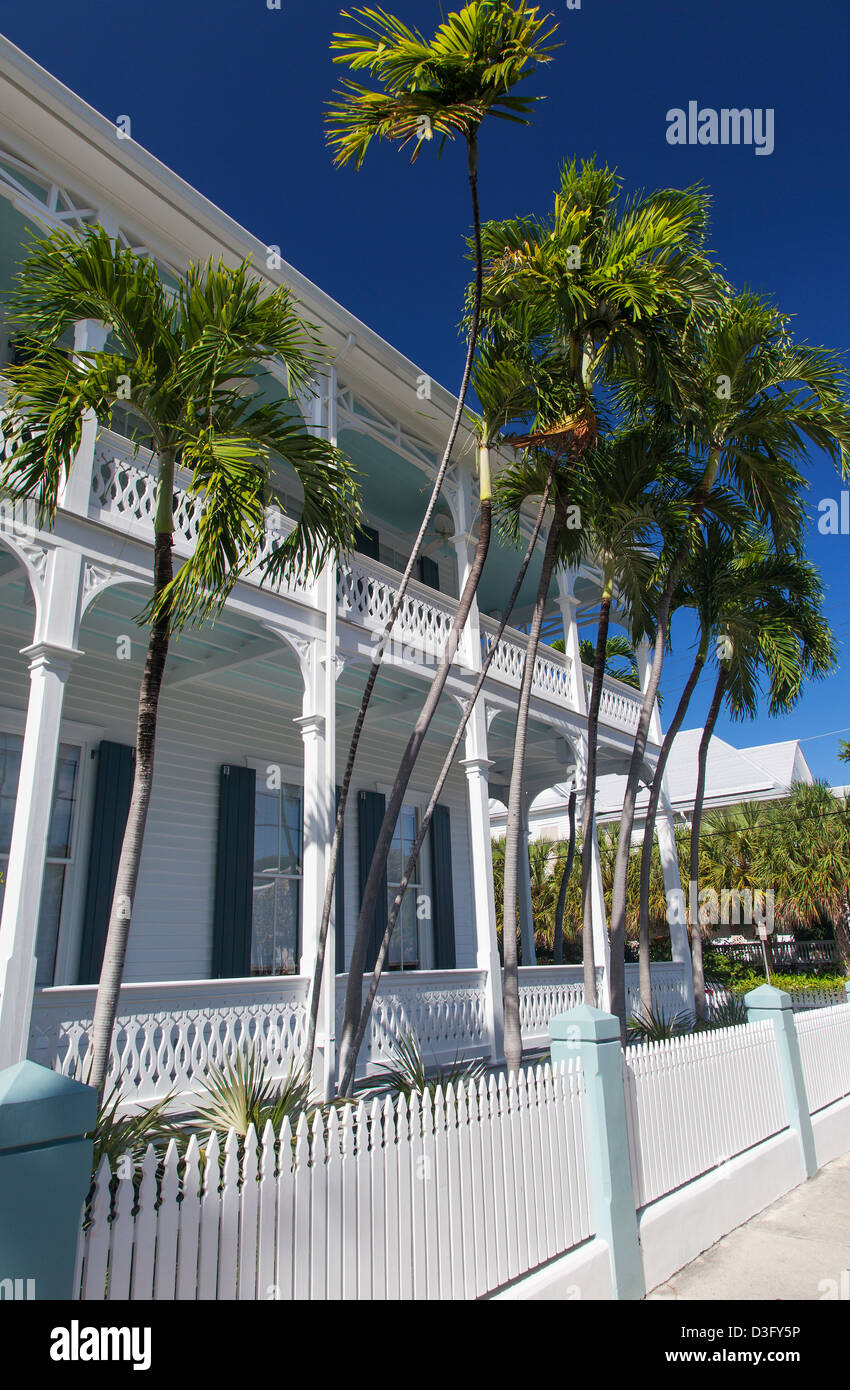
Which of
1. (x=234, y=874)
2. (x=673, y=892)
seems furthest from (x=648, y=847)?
(x=234, y=874)

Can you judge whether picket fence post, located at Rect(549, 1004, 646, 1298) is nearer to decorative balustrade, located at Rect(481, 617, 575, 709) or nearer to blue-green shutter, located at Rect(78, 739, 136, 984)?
blue-green shutter, located at Rect(78, 739, 136, 984)

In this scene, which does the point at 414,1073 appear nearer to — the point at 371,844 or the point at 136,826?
the point at 136,826

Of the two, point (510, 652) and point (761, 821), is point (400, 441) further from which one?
point (761, 821)

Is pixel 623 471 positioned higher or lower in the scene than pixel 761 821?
higher

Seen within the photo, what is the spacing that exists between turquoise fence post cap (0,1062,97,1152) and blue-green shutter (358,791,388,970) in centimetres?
870

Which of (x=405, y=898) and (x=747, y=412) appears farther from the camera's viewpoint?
(x=405, y=898)

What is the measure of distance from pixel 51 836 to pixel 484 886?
4.80 metres

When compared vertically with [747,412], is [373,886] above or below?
below

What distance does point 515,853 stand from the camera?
25.4 ft

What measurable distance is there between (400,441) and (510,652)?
3206 mm

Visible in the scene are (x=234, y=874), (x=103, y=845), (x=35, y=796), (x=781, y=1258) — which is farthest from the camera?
(x=234, y=874)

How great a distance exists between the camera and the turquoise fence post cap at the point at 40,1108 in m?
2.23

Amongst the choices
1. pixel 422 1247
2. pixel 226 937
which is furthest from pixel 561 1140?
pixel 226 937
